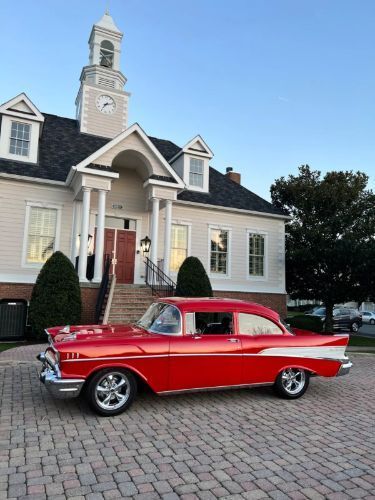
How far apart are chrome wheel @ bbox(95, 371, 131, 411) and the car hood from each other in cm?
57

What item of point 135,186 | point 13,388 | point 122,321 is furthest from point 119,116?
point 13,388

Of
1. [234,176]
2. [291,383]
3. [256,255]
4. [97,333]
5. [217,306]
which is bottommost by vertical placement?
[291,383]

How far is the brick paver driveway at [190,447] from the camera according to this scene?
11.6 ft

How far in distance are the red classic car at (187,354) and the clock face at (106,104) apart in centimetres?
1595

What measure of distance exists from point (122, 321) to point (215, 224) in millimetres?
8002

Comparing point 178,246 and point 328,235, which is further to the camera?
point 328,235

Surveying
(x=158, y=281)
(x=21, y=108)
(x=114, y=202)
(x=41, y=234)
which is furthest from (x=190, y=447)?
(x=21, y=108)

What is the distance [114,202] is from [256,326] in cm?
1198

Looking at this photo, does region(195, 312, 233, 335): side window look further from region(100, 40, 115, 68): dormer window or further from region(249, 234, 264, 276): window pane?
region(100, 40, 115, 68): dormer window

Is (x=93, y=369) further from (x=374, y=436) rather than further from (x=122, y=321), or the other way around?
(x=122, y=321)

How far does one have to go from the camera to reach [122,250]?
1725 centimetres

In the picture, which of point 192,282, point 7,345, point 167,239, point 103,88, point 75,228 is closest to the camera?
point 7,345

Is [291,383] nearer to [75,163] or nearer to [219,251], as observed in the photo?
[219,251]

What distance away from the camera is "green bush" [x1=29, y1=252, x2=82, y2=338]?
12352 mm
